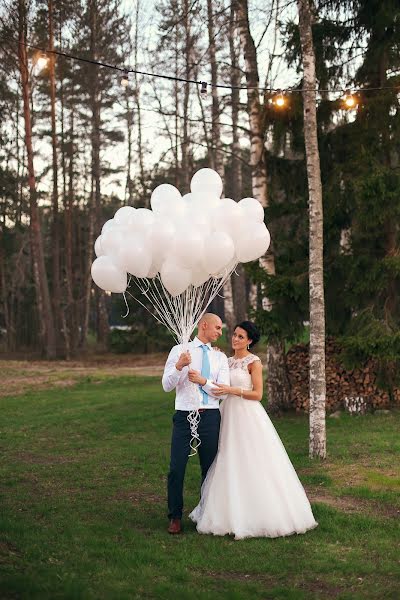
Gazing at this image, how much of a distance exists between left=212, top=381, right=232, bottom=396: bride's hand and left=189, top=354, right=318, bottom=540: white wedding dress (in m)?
0.18

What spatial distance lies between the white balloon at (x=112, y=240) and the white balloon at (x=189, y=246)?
1.88ft

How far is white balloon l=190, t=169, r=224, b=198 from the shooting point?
7.85 metres

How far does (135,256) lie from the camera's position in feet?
24.4

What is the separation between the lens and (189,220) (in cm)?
740

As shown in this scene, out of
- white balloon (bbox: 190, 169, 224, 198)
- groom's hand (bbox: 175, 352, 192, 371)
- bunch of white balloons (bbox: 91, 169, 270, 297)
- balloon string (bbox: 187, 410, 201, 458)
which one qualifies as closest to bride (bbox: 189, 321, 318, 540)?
balloon string (bbox: 187, 410, 201, 458)

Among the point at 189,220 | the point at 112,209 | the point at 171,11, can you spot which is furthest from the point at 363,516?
the point at 112,209

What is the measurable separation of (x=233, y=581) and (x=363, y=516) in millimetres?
2236

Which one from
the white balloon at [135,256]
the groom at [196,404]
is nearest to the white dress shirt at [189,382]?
the groom at [196,404]

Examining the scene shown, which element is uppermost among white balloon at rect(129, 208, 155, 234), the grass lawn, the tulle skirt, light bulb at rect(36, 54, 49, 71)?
light bulb at rect(36, 54, 49, 71)

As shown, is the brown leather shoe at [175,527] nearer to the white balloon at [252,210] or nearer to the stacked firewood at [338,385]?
the white balloon at [252,210]

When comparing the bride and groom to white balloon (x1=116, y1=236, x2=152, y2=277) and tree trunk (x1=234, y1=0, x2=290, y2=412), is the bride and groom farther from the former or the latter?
tree trunk (x1=234, y1=0, x2=290, y2=412)

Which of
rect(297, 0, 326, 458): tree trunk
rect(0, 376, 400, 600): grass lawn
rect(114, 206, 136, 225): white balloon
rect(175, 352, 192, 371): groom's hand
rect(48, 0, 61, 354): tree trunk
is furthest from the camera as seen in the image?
rect(48, 0, 61, 354): tree trunk

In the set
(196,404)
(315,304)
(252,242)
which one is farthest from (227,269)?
(315,304)

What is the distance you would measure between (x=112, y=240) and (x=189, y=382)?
1.48 metres
